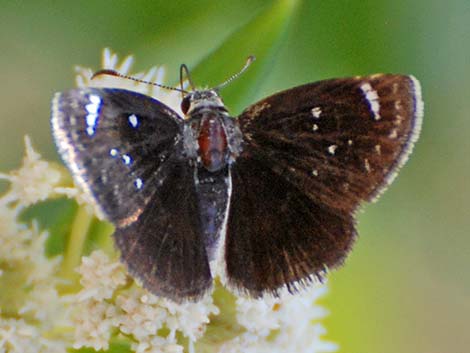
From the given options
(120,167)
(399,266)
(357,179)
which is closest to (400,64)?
(399,266)

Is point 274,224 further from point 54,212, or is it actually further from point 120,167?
point 54,212

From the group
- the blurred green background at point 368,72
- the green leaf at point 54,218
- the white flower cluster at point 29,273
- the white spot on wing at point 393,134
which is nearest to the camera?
the white spot on wing at point 393,134

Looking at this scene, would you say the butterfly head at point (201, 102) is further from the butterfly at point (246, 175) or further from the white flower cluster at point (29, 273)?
the white flower cluster at point (29, 273)

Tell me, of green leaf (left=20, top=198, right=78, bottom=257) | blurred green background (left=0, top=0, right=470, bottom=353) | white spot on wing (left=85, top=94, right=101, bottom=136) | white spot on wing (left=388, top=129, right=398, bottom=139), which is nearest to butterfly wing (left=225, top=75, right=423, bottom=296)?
white spot on wing (left=388, top=129, right=398, bottom=139)

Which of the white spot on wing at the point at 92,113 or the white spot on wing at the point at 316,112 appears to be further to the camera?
the white spot on wing at the point at 316,112

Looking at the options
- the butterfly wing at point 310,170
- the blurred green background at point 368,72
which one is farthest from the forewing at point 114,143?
the blurred green background at point 368,72

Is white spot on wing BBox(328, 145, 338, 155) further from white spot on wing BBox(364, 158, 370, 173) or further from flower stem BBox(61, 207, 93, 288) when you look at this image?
flower stem BBox(61, 207, 93, 288)

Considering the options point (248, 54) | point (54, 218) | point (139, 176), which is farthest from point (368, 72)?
point (139, 176)
